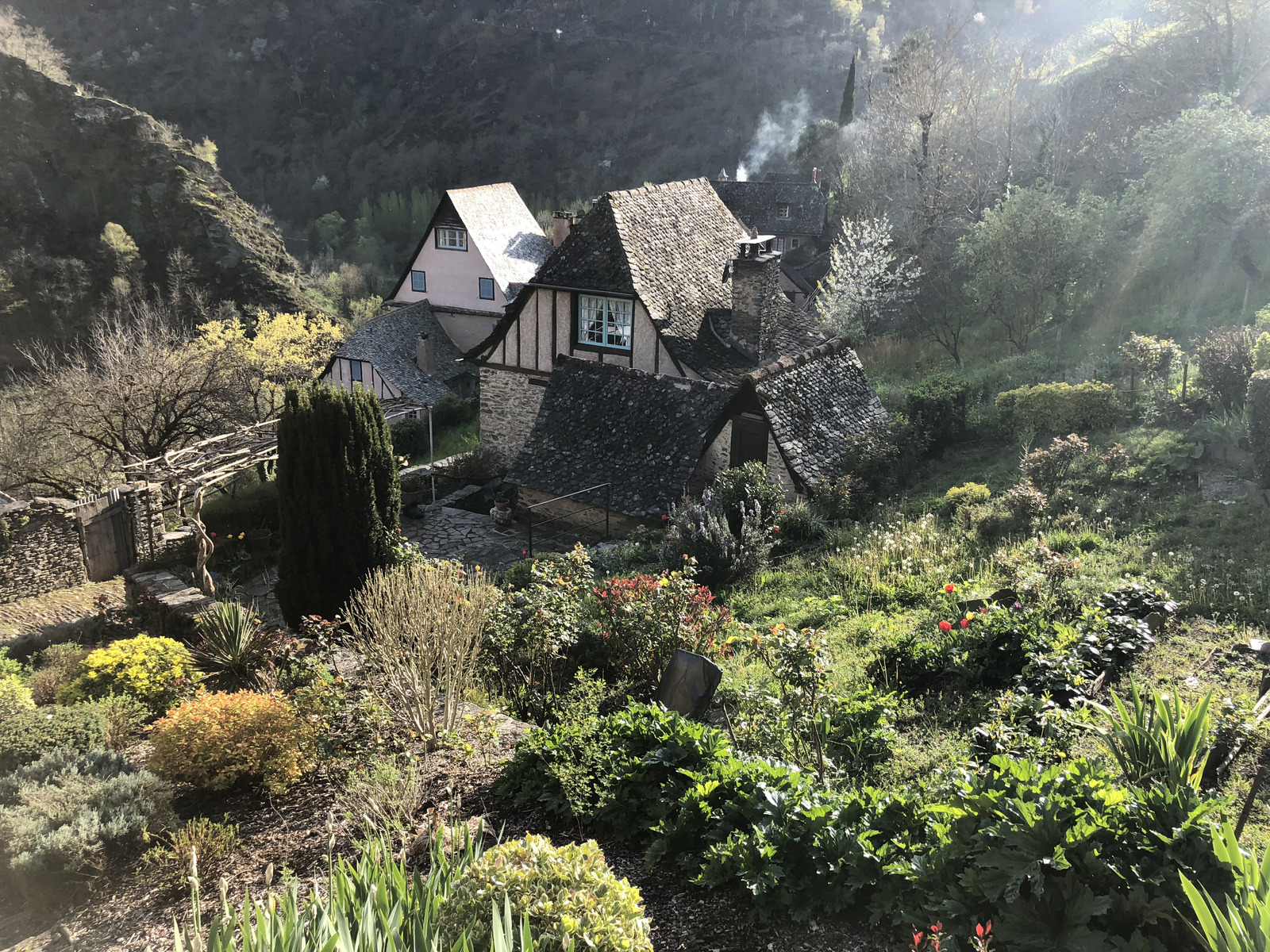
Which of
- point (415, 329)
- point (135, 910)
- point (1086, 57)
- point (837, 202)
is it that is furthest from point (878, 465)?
point (1086, 57)

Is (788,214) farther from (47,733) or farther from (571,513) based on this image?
(47,733)

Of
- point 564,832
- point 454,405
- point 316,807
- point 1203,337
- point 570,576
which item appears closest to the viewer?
point 564,832

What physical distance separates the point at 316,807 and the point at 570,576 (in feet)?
13.9

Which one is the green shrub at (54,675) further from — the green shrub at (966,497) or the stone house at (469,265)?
the stone house at (469,265)

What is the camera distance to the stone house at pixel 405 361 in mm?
32781

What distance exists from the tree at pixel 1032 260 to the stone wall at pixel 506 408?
14.4 meters

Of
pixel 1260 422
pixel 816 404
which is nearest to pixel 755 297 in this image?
pixel 816 404

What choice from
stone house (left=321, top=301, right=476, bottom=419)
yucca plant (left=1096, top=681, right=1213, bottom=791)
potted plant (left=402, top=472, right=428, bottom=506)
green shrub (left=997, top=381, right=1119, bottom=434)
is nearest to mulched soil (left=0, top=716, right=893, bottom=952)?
yucca plant (left=1096, top=681, right=1213, bottom=791)

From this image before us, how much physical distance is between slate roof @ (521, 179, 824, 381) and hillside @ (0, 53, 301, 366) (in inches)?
1068

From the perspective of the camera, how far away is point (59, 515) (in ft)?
47.9

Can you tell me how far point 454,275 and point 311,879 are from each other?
34112mm

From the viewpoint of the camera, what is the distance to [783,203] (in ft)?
156

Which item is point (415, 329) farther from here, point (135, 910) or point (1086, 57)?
point (1086, 57)

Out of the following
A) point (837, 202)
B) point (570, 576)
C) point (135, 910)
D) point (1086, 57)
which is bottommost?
point (135, 910)
